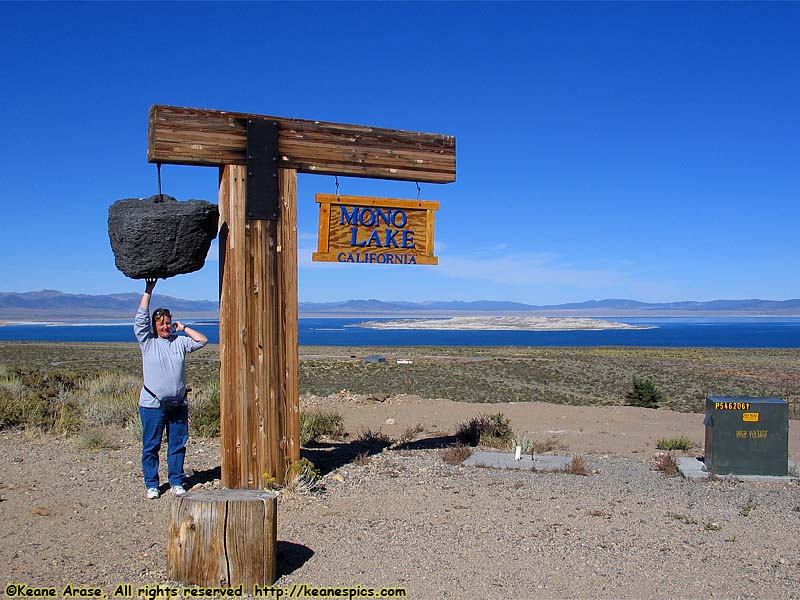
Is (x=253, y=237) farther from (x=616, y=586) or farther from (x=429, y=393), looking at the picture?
(x=429, y=393)

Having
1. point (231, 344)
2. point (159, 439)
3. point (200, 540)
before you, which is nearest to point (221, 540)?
point (200, 540)

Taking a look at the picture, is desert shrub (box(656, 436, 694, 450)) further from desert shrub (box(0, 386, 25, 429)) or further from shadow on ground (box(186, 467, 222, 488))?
desert shrub (box(0, 386, 25, 429))

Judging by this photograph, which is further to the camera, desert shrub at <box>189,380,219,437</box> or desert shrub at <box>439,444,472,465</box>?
desert shrub at <box>189,380,219,437</box>

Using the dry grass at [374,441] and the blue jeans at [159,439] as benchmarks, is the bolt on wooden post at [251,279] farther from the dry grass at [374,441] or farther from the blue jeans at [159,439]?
the dry grass at [374,441]

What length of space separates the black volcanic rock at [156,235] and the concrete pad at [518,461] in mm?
4162

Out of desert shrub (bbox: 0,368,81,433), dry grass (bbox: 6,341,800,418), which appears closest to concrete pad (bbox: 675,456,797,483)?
desert shrub (bbox: 0,368,81,433)

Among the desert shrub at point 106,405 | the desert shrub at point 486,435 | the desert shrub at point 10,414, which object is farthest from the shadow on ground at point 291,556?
the desert shrub at point 10,414

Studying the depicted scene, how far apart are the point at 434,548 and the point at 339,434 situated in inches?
246

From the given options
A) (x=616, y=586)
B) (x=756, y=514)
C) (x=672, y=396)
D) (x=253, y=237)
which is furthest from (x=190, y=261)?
(x=672, y=396)

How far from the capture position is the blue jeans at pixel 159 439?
700cm

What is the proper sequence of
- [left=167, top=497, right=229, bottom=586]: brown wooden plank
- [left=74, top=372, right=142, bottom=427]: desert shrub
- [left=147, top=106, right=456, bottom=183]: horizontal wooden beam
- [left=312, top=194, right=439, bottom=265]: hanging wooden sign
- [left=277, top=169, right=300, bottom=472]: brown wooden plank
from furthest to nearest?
[left=74, top=372, right=142, bottom=427]: desert shrub
[left=312, top=194, right=439, bottom=265]: hanging wooden sign
[left=277, top=169, right=300, bottom=472]: brown wooden plank
[left=147, top=106, right=456, bottom=183]: horizontal wooden beam
[left=167, top=497, right=229, bottom=586]: brown wooden plank

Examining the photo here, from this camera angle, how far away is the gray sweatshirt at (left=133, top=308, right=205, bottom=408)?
272 inches

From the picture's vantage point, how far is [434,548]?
18.9 feet

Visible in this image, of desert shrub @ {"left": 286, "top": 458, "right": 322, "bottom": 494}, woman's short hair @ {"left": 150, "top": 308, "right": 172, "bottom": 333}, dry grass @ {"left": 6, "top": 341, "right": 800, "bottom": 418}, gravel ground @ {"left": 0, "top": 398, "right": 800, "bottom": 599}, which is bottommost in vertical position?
dry grass @ {"left": 6, "top": 341, "right": 800, "bottom": 418}
